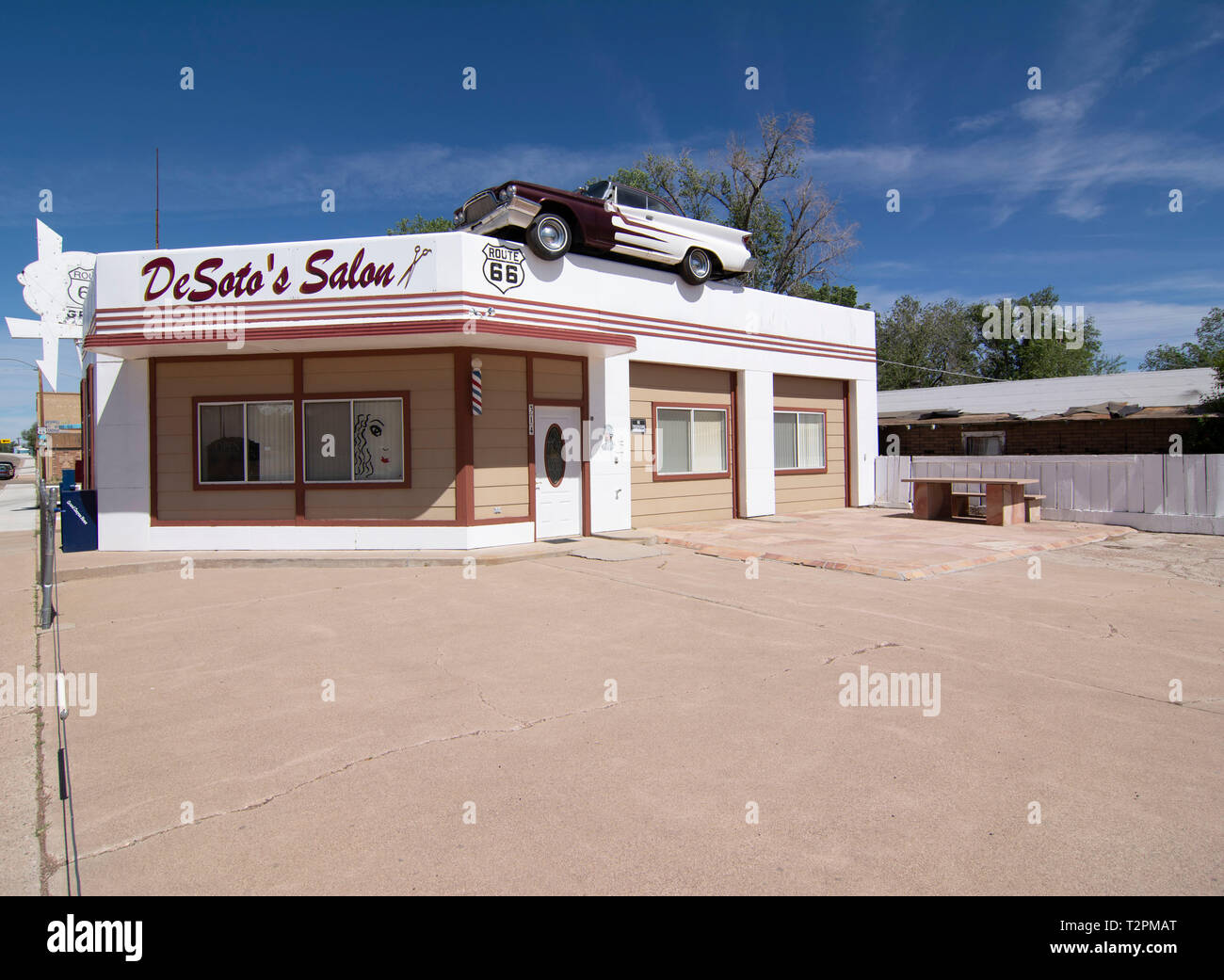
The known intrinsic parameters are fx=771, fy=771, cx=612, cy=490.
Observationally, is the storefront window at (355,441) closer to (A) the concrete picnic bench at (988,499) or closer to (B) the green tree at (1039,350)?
(A) the concrete picnic bench at (988,499)

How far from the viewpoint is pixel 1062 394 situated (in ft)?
77.2

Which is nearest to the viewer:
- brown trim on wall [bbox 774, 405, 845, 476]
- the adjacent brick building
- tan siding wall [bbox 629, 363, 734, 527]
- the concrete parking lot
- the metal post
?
the concrete parking lot

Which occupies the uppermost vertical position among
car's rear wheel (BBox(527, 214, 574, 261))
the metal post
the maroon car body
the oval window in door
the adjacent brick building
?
the maroon car body

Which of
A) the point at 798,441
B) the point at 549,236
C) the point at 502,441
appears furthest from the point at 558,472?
the point at 798,441

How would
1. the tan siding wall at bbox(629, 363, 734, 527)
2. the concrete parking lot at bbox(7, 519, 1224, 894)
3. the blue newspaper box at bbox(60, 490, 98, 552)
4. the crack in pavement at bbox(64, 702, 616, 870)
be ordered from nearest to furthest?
the concrete parking lot at bbox(7, 519, 1224, 894) < the crack in pavement at bbox(64, 702, 616, 870) < the blue newspaper box at bbox(60, 490, 98, 552) < the tan siding wall at bbox(629, 363, 734, 527)

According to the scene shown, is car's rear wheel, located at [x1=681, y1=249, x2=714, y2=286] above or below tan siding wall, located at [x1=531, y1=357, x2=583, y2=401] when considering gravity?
above

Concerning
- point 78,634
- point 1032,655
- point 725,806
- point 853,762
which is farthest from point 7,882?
point 1032,655

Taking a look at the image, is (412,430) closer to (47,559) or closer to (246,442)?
(246,442)

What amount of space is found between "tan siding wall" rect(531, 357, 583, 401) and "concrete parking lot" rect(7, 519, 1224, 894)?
5.35 meters

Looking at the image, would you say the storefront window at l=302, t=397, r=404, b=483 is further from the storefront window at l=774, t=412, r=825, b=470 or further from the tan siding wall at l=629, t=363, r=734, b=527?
the storefront window at l=774, t=412, r=825, b=470

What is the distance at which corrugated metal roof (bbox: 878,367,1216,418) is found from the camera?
20.9 metres

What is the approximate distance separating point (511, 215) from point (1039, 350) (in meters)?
46.4

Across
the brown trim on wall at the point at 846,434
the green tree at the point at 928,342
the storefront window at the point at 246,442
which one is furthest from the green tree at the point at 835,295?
the storefront window at the point at 246,442

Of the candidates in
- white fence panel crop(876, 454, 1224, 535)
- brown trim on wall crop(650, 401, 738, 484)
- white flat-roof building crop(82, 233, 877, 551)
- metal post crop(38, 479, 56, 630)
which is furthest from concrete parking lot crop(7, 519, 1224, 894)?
white fence panel crop(876, 454, 1224, 535)
